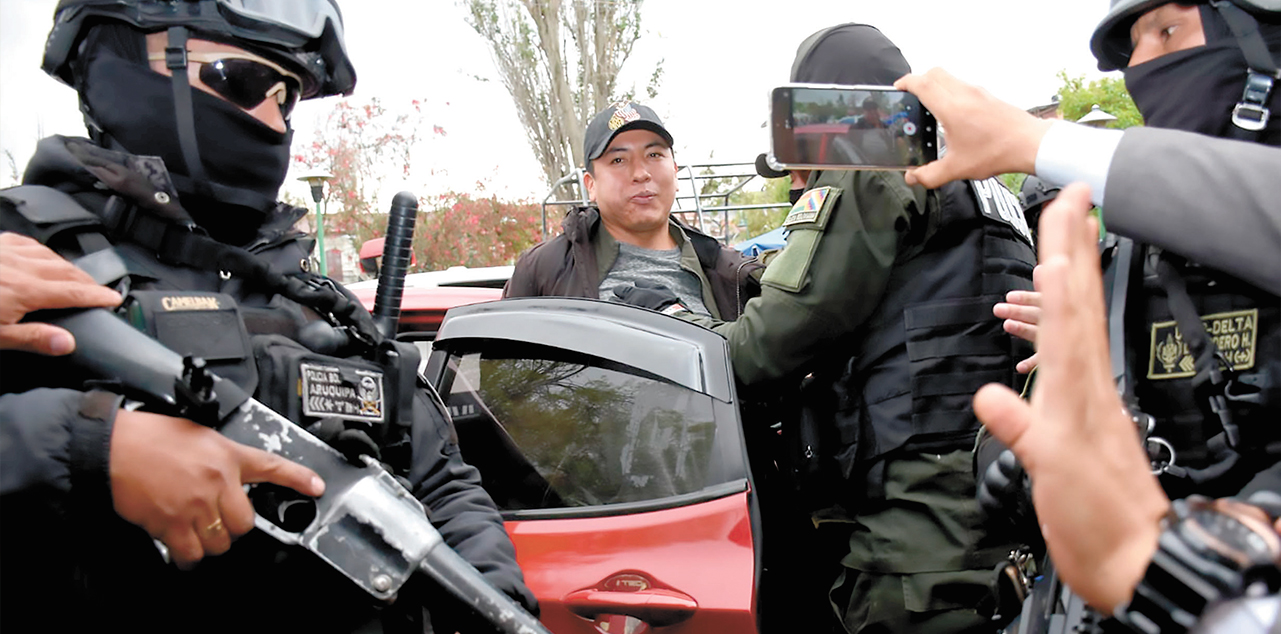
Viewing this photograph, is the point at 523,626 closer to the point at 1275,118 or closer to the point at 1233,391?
the point at 1233,391

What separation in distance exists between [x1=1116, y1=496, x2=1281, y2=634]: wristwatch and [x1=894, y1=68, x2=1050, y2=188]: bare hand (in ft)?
1.90

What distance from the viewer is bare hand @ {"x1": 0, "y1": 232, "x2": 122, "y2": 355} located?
1.14 meters

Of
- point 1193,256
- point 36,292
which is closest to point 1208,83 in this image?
point 1193,256

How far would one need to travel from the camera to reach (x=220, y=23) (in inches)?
61.4

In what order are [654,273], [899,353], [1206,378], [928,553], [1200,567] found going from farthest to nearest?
[654,273] → [899,353] → [928,553] → [1206,378] → [1200,567]

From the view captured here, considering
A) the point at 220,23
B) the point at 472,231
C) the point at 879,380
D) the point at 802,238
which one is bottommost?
the point at 472,231

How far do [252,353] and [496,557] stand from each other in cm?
56

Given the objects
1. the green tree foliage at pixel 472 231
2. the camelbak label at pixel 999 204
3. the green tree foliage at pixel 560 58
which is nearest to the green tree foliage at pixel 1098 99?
the green tree foliage at pixel 560 58

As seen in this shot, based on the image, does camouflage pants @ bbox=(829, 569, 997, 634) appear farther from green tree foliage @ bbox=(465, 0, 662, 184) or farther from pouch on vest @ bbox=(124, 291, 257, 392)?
green tree foliage @ bbox=(465, 0, 662, 184)

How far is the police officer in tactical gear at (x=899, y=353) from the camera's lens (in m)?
1.89

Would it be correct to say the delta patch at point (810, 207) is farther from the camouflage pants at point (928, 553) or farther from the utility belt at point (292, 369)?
the utility belt at point (292, 369)

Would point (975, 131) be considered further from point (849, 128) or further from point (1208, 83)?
point (1208, 83)

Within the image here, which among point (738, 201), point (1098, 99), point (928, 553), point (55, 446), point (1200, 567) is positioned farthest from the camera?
point (1098, 99)

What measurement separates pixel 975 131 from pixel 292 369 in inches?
45.9
